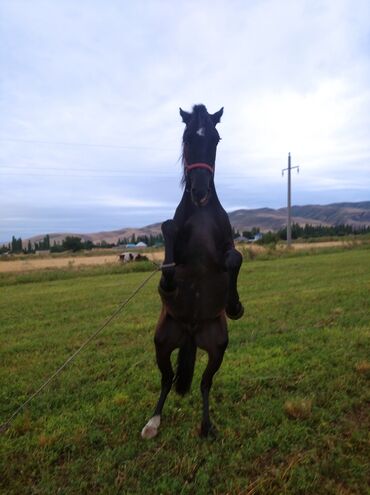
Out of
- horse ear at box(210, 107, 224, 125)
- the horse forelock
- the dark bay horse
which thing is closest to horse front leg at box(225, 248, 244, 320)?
the dark bay horse

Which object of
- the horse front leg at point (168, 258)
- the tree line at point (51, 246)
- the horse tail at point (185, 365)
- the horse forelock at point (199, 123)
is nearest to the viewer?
the horse front leg at point (168, 258)

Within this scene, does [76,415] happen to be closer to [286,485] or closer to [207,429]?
[207,429]

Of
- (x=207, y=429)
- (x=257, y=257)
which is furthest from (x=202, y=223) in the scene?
(x=257, y=257)

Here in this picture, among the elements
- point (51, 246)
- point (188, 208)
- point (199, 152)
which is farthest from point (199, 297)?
point (51, 246)

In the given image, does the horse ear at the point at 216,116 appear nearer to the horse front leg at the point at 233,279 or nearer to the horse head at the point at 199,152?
the horse head at the point at 199,152

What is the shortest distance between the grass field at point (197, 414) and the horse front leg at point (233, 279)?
3.71ft

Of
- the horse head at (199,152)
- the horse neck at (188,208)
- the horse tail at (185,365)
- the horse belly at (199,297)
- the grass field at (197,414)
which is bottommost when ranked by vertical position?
the grass field at (197,414)

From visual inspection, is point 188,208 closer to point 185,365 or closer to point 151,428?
point 185,365

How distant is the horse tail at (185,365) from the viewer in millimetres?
3529

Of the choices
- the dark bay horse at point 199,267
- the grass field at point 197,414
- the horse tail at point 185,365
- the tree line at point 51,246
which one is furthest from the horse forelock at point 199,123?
the tree line at point 51,246

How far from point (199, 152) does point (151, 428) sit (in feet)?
7.89

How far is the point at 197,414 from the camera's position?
3.84m

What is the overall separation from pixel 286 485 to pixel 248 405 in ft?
4.00

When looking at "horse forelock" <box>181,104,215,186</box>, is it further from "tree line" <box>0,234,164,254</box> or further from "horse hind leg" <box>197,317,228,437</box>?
"tree line" <box>0,234,164,254</box>
